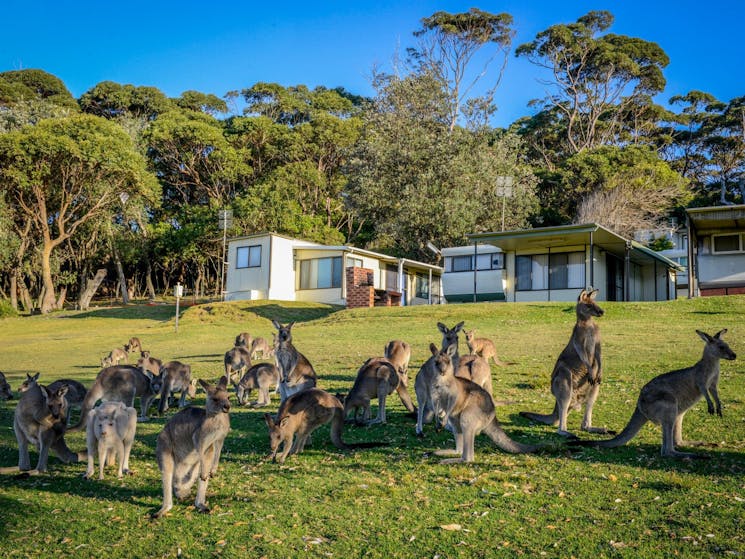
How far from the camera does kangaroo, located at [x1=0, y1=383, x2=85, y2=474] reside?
8562 millimetres

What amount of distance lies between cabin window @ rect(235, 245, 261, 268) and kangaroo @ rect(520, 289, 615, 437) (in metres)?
35.8

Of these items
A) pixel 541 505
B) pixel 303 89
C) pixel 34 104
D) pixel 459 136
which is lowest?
pixel 541 505

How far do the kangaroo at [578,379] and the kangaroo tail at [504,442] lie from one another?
100cm

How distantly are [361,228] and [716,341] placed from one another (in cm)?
5611

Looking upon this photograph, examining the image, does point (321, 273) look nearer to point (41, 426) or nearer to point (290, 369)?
point (290, 369)

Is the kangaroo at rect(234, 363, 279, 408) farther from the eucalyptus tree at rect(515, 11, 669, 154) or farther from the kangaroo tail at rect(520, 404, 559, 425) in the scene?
the eucalyptus tree at rect(515, 11, 669, 154)

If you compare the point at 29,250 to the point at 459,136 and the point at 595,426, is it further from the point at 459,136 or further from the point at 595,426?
the point at 595,426

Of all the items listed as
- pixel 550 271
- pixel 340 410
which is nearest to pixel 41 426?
pixel 340 410

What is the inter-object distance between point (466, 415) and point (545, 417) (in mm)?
2146

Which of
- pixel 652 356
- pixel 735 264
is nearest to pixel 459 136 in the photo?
pixel 735 264

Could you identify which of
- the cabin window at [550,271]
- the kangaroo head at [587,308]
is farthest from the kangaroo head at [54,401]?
the cabin window at [550,271]

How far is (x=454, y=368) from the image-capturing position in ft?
36.9

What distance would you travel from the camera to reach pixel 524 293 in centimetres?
3891

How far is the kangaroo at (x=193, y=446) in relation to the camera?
281 inches
